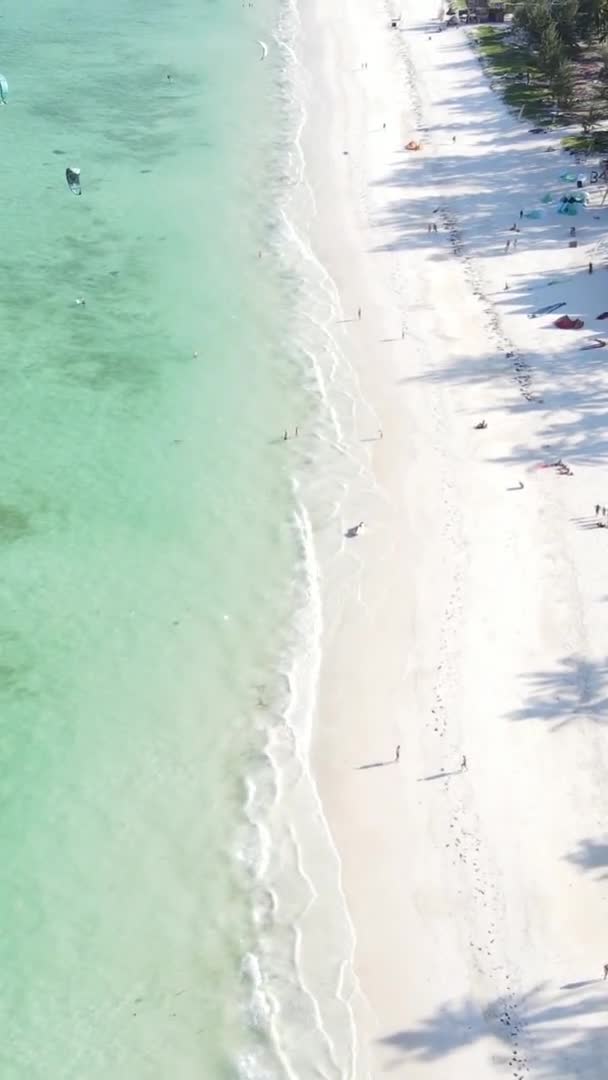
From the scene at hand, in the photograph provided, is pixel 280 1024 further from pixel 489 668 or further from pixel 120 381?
pixel 120 381

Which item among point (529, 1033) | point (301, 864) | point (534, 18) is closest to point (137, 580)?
point (301, 864)

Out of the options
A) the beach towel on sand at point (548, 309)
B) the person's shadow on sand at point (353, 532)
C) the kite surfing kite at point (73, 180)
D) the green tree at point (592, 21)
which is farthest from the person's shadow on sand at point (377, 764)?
the green tree at point (592, 21)

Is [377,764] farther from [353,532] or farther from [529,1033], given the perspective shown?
[353,532]

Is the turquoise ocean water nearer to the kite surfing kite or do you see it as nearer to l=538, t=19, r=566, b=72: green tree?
the kite surfing kite

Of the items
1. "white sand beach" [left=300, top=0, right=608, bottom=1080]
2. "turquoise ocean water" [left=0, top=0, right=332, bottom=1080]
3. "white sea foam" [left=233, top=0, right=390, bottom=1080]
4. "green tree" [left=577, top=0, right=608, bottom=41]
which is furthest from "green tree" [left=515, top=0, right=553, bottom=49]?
"white sea foam" [left=233, top=0, right=390, bottom=1080]

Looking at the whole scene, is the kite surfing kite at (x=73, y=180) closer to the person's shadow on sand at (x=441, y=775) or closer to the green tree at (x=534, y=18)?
the green tree at (x=534, y=18)

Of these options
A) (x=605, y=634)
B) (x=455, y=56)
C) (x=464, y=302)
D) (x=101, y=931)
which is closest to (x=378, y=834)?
(x=101, y=931)
